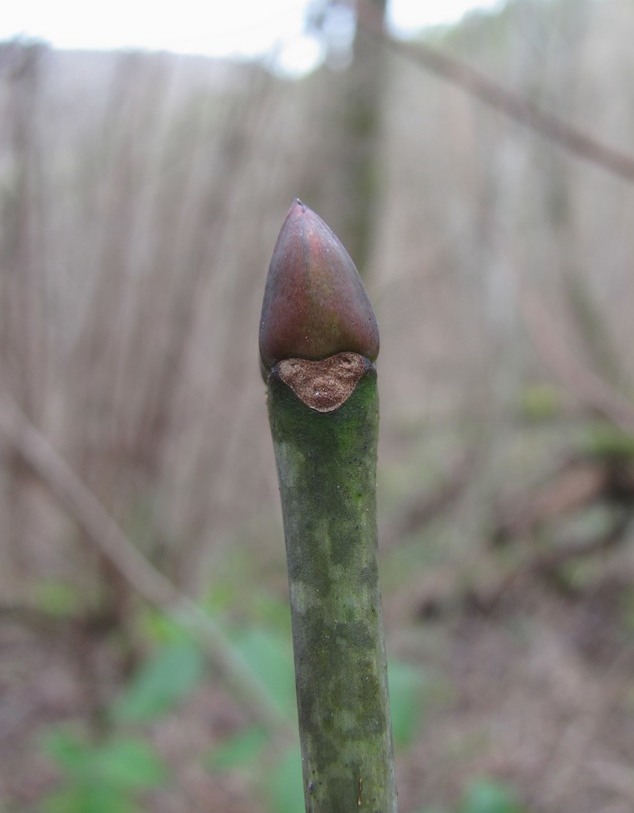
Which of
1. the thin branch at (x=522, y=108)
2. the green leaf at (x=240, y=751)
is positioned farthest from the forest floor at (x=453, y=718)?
the thin branch at (x=522, y=108)

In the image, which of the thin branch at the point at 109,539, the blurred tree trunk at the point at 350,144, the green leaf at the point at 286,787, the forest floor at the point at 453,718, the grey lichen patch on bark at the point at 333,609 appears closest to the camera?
the grey lichen patch on bark at the point at 333,609

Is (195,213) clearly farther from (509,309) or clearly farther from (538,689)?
(538,689)

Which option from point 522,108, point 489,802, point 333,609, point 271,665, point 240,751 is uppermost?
point 522,108

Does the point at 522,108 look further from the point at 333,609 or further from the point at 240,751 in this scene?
the point at 333,609

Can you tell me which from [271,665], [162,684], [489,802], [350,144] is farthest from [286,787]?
[350,144]

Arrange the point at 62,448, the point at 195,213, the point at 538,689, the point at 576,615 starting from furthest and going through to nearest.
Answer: the point at 576,615
the point at 538,689
the point at 195,213
the point at 62,448

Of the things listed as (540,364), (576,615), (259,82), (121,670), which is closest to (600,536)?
(576,615)

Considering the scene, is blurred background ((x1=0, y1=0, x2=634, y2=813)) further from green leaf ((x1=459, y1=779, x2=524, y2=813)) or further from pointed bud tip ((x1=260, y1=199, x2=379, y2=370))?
pointed bud tip ((x1=260, y1=199, x2=379, y2=370))

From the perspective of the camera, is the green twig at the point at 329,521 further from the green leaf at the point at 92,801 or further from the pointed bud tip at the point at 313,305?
the green leaf at the point at 92,801
